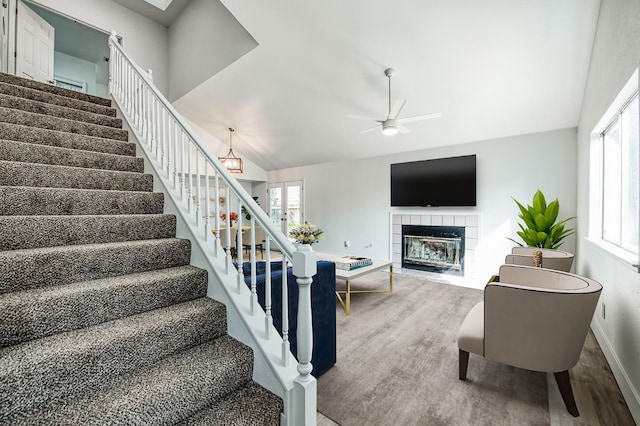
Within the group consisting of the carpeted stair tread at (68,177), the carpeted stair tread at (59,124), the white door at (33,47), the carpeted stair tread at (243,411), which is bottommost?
the carpeted stair tread at (243,411)

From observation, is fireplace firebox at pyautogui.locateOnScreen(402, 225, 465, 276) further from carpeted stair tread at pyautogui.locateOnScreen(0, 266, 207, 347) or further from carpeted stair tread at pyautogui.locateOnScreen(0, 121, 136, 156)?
carpeted stair tread at pyautogui.locateOnScreen(0, 121, 136, 156)

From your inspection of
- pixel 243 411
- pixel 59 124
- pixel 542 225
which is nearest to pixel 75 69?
pixel 59 124

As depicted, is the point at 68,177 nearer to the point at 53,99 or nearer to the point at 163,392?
the point at 53,99

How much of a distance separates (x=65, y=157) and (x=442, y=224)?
510 centimetres

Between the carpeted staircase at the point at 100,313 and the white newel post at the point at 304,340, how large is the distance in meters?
0.11

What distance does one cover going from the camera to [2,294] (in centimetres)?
130

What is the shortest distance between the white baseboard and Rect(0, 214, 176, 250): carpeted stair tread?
123 inches

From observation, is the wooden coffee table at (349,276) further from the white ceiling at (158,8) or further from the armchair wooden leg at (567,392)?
the white ceiling at (158,8)

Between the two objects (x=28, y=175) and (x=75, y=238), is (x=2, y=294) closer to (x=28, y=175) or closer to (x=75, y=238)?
(x=75, y=238)

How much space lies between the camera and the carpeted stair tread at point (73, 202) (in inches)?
66.4

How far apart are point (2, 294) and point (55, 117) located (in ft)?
6.71

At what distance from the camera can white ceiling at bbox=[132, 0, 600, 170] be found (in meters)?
2.75

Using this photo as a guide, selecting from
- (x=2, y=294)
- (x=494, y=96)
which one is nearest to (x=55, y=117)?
(x=2, y=294)

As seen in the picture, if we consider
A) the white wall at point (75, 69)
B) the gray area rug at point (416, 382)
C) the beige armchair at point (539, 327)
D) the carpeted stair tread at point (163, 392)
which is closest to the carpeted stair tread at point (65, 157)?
the carpeted stair tread at point (163, 392)
